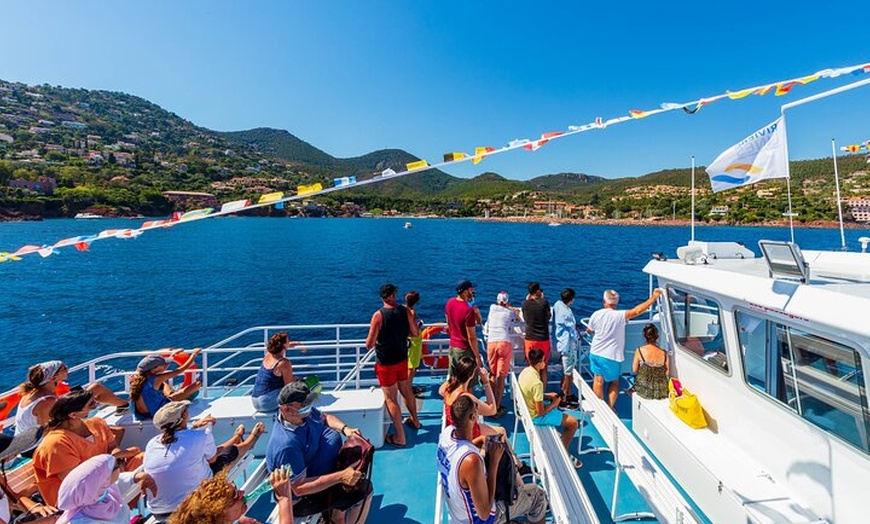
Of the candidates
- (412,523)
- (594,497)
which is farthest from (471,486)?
(594,497)

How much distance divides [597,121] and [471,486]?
4.09m

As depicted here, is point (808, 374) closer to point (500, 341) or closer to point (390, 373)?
point (500, 341)

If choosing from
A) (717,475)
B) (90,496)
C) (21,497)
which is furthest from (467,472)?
(21,497)

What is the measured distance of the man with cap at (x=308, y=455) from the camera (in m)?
2.47

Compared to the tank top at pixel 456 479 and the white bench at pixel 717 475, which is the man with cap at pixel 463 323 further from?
the tank top at pixel 456 479

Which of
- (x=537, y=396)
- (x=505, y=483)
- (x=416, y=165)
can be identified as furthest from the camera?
(x=416, y=165)

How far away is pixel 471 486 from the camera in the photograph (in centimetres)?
217

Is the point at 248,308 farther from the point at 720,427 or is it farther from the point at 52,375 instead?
the point at 720,427

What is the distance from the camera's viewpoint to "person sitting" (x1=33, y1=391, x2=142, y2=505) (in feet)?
8.91

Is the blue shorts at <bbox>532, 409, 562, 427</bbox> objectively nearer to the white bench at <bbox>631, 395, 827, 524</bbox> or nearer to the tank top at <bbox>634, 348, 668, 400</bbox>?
the white bench at <bbox>631, 395, 827, 524</bbox>

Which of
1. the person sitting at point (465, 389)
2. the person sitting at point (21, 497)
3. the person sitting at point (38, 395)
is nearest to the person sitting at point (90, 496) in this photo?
the person sitting at point (21, 497)

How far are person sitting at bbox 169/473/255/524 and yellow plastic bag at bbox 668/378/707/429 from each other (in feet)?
13.3

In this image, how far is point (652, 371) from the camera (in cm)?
437

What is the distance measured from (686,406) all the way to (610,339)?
3.19 ft
